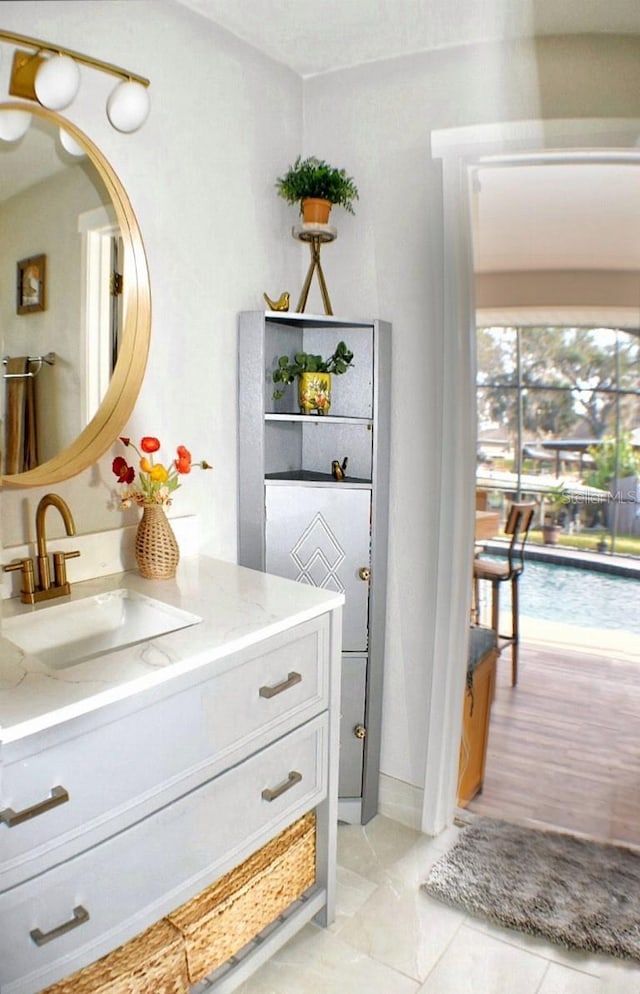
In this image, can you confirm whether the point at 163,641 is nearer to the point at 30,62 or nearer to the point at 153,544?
the point at 153,544

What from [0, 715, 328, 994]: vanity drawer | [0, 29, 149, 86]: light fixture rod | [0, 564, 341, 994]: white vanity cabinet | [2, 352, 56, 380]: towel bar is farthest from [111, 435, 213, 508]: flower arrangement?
[0, 29, 149, 86]: light fixture rod

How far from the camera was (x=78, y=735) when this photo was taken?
2.43 ft

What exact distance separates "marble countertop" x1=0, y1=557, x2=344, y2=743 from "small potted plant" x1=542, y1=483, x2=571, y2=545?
0.44m

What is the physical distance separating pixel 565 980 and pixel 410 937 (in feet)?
0.99

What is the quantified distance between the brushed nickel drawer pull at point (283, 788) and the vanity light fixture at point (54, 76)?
0.92 m

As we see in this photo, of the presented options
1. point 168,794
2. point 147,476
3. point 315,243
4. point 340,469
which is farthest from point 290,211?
point 168,794

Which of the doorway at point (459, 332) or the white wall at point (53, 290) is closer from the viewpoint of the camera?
the doorway at point (459, 332)

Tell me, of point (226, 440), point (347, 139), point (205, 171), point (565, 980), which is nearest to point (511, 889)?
point (565, 980)

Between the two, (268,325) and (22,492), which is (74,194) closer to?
(22,492)

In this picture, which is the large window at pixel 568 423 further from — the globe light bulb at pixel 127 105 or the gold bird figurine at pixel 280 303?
the gold bird figurine at pixel 280 303

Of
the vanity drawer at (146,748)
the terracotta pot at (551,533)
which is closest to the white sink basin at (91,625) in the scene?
the vanity drawer at (146,748)

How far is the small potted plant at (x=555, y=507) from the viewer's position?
576 mm

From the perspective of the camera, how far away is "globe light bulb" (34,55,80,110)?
521 mm

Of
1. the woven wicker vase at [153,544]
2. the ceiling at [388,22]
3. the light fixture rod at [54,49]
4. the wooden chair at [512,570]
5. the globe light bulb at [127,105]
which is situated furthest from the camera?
the woven wicker vase at [153,544]
